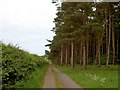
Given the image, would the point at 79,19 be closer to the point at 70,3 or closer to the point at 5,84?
the point at 70,3

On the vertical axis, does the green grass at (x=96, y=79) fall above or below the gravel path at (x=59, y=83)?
above

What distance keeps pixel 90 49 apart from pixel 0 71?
67.2 m

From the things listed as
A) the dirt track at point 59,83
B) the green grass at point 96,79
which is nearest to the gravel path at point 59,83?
the dirt track at point 59,83

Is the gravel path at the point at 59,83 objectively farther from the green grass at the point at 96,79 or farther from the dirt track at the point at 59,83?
the green grass at the point at 96,79

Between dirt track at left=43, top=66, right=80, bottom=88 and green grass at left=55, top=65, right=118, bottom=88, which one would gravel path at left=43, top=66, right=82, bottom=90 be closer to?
dirt track at left=43, top=66, right=80, bottom=88

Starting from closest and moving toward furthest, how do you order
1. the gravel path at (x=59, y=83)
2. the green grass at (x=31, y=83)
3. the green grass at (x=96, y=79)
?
the green grass at (x=31, y=83) → the green grass at (x=96, y=79) → the gravel path at (x=59, y=83)

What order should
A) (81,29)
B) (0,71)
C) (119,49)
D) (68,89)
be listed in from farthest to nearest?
(119,49) → (81,29) → (68,89) → (0,71)

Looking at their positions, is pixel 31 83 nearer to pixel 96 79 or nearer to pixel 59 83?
pixel 59 83

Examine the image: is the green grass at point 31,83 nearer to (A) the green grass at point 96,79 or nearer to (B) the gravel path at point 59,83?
(B) the gravel path at point 59,83

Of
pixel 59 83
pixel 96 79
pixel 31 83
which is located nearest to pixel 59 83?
pixel 59 83

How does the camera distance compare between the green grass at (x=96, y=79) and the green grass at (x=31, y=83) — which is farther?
the green grass at (x=96, y=79)

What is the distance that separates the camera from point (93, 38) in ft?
234

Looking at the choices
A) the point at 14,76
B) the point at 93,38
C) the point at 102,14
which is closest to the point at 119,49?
the point at 93,38

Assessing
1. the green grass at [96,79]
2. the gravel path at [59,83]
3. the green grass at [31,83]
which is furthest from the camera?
the gravel path at [59,83]
